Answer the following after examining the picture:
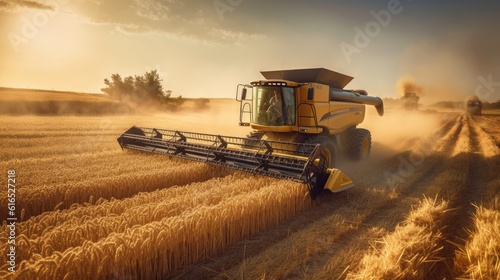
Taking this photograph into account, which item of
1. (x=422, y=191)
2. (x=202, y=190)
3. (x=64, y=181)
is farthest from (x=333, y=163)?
(x=64, y=181)

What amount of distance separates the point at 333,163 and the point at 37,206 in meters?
6.49

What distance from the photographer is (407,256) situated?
2.97 m

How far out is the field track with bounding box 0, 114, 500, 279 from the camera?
276 centimetres

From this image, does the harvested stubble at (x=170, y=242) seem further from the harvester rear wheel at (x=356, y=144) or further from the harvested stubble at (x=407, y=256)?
the harvester rear wheel at (x=356, y=144)

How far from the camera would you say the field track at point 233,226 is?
9.06 ft

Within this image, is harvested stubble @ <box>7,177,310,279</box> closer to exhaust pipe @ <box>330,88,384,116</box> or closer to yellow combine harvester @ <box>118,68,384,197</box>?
yellow combine harvester @ <box>118,68,384,197</box>

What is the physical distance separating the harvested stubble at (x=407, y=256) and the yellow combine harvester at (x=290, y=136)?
1.60m

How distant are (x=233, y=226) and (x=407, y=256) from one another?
2130mm

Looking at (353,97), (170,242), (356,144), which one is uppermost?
(353,97)

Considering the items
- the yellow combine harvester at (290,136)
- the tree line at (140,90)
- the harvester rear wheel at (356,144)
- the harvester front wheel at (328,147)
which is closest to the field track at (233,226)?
the yellow combine harvester at (290,136)

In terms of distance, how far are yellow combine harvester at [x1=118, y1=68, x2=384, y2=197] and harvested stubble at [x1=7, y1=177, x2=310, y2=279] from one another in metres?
0.77

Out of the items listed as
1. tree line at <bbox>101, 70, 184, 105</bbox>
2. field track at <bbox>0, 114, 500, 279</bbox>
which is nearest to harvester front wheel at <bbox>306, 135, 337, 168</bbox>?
field track at <bbox>0, 114, 500, 279</bbox>

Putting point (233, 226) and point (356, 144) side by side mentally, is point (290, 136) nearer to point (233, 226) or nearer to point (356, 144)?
point (356, 144)

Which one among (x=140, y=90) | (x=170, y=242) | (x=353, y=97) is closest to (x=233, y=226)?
(x=170, y=242)
